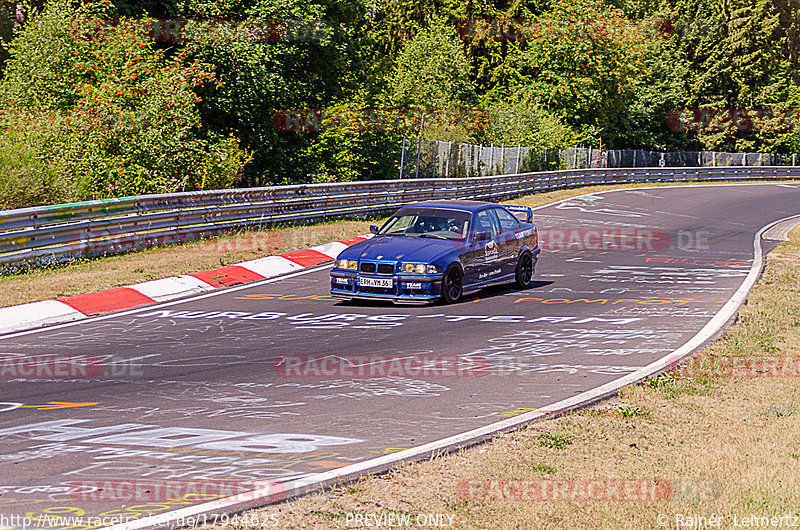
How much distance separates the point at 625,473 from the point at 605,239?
62.4 ft

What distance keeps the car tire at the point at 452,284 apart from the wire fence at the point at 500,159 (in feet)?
55.3

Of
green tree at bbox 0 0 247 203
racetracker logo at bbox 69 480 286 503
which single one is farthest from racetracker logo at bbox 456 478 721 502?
green tree at bbox 0 0 247 203

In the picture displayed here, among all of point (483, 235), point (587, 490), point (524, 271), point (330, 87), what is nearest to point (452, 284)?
point (483, 235)

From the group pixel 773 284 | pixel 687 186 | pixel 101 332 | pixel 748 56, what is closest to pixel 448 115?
pixel 687 186

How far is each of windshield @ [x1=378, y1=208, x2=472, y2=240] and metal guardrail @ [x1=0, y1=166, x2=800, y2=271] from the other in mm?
5628

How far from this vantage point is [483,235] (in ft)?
47.8

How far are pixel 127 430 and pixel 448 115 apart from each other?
48027mm

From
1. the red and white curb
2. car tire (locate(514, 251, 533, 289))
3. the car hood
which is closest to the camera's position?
the red and white curb

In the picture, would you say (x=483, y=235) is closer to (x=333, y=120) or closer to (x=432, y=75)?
(x=333, y=120)

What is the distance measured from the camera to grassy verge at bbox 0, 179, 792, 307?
14.0 meters

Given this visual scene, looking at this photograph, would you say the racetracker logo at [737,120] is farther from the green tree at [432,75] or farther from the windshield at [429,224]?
the windshield at [429,224]

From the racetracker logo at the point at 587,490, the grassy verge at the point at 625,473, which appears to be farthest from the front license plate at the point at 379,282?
the racetracker logo at the point at 587,490

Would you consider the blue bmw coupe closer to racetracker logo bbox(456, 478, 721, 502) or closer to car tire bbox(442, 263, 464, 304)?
car tire bbox(442, 263, 464, 304)

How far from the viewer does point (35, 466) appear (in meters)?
5.98
